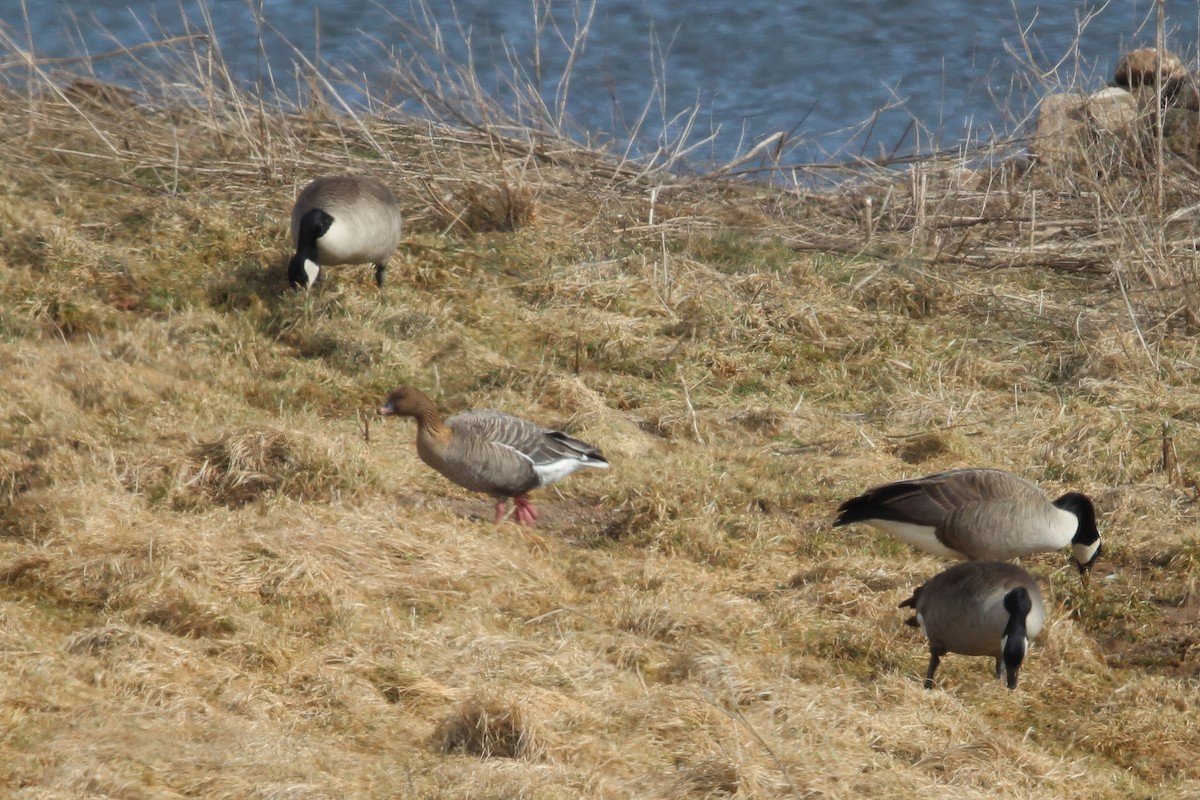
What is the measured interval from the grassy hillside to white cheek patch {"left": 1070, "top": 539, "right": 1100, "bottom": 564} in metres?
0.17

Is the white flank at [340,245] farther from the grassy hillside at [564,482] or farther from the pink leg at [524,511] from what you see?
the pink leg at [524,511]

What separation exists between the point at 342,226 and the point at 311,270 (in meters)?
0.39

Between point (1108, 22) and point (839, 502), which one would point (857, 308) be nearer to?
point (839, 502)

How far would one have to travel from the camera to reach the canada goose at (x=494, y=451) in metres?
6.77

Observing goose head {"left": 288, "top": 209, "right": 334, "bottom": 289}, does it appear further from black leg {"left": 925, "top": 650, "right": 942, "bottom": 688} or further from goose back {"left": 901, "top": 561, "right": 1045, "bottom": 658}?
black leg {"left": 925, "top": 650, "right": 942, "bottom": 688}

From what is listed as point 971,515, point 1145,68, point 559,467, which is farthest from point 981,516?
point 1145,68

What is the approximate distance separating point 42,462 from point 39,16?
1558 centimetres

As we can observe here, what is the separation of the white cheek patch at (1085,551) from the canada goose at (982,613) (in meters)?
0.89

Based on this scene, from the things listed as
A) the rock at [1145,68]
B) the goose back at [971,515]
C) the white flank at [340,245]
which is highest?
the rock at [1145,68]

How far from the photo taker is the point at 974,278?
1024 centimetres

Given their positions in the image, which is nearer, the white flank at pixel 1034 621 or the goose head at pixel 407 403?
the white flank at pixel 1034 621

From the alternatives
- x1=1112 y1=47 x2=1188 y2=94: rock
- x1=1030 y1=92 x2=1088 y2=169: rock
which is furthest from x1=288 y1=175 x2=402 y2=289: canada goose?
x1=1112 y1=47 x2=1188 y2=94: rock

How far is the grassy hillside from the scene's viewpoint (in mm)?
4762

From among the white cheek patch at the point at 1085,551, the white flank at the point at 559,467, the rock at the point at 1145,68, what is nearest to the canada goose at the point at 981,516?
the white cheek patch at the point at 1085,551
